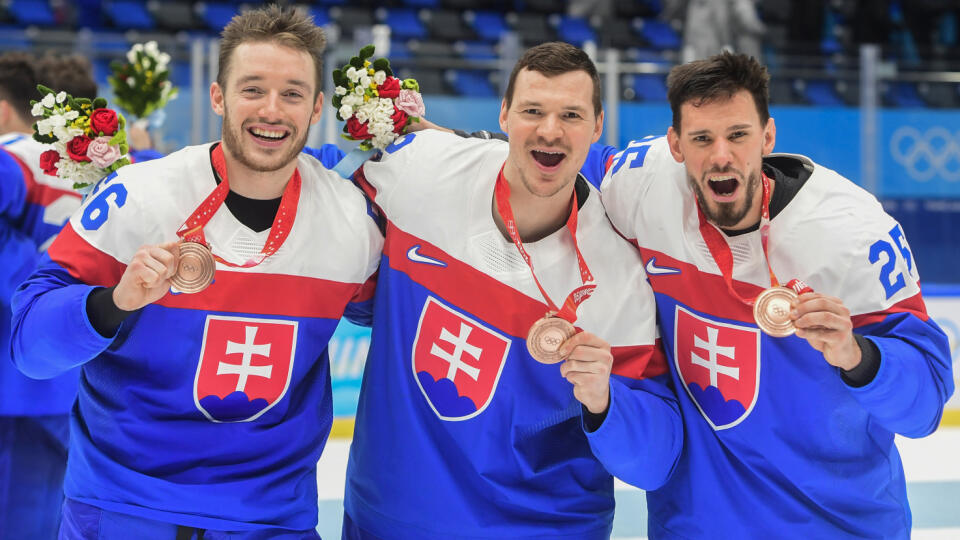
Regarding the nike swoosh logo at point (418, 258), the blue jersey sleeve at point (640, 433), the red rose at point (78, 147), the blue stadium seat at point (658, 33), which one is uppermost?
the blue stadium seat at point (658, 33)

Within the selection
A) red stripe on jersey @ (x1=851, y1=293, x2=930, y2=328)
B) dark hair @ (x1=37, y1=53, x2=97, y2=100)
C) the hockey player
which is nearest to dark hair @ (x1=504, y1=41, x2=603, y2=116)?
the hockey player

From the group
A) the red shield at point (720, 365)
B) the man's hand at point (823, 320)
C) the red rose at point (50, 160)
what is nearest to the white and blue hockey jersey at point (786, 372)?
the red shield at point (720, 365)

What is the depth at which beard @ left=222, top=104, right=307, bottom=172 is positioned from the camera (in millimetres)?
2752

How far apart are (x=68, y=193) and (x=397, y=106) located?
164 cm

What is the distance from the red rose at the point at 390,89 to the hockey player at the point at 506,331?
310 mm

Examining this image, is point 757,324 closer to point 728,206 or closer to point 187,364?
point 728,206

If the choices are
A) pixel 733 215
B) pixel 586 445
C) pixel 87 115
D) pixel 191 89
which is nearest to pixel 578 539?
pixel 586 445

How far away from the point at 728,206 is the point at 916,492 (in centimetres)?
332

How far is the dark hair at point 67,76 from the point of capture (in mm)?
4262

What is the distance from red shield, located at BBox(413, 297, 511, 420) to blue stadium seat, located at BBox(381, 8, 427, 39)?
9768 millimetres

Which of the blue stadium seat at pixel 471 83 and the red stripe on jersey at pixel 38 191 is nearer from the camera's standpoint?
the red stripe on jersey at pixel 38 191

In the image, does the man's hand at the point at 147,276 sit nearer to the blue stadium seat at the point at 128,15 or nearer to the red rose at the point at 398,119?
the red rose at the point at 398,119

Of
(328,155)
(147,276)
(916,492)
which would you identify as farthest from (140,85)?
(916,492)

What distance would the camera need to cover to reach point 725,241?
9.32 feet
